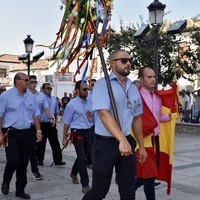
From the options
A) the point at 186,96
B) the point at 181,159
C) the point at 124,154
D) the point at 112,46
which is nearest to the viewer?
the point at 124,154

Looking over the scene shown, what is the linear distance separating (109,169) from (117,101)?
0.60 m

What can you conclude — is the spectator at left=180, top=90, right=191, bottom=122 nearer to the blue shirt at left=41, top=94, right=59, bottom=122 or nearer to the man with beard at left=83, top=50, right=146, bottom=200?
the blue shirt at left=41, top=94, right=59, bottom=122

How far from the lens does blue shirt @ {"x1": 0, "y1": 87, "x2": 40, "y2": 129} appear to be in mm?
4984

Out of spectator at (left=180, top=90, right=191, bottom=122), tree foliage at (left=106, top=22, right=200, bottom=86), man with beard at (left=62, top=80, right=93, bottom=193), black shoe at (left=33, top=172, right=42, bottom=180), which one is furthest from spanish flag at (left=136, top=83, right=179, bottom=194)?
tree foliage at (left=106, top=22, right=200, bottom=86)

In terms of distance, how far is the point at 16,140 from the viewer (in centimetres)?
495

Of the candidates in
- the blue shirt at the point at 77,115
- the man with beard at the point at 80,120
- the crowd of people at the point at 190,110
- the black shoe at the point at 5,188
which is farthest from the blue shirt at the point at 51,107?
the crowd of people at the point at 190,110

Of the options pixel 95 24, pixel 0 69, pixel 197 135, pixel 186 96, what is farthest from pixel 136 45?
pixel 0 69

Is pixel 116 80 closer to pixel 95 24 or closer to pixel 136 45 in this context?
pixel 95 24

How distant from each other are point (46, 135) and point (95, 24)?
423 centimetres

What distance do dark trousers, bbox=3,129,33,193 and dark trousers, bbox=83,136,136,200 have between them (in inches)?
68.4

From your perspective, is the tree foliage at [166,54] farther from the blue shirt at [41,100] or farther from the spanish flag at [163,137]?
the spanish flag at [163,137]

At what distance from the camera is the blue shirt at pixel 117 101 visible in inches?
131

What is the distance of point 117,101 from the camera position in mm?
3369

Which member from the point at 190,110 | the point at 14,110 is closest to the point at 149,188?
the point at 14,110
